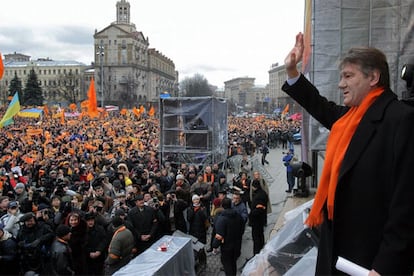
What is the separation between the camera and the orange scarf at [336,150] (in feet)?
5.25

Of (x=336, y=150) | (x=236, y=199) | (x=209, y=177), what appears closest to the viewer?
(x=336, y=150)

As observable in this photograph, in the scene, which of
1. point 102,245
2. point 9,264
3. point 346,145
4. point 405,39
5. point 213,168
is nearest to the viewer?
point 346,145

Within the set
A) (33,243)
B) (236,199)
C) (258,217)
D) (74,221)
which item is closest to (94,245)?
(74,221)

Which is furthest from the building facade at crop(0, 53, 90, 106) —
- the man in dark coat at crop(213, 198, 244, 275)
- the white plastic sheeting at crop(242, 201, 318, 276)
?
the white plastic sheeting at crop(242, 201, 318, 276)

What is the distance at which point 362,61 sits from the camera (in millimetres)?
1642

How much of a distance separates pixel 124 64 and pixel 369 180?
333 feet

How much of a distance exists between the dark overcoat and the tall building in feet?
297

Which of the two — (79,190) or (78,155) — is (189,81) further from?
(79,190)

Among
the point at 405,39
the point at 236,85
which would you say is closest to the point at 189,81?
the point at 236,85

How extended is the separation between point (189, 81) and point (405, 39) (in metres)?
104

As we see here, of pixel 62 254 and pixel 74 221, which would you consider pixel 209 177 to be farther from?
pixel 62 254

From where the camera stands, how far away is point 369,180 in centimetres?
149

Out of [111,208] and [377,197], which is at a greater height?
[377,197]

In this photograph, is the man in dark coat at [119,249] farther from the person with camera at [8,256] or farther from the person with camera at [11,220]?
the person with camera at [11,220]
